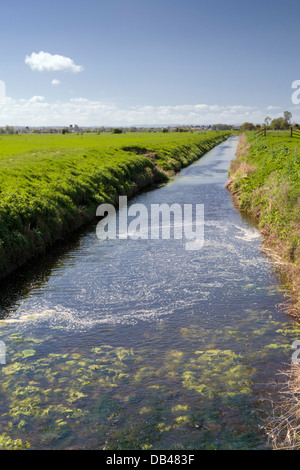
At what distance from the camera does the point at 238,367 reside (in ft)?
30.8

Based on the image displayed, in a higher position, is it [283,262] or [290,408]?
[283,262]

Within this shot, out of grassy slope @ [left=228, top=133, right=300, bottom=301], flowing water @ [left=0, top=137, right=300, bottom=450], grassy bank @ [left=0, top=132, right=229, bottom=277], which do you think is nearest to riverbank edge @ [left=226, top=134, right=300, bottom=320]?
grassy slope @ [left=228, top=133, right=300, bottom=301]

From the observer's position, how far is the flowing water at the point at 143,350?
7.56 metres

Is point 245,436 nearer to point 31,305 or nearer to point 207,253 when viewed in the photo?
point 31,305

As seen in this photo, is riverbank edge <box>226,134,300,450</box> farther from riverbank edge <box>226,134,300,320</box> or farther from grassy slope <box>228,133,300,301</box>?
grassy slope <box>228,133,300,301</box>

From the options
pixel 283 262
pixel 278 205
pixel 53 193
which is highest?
pixel 53 193

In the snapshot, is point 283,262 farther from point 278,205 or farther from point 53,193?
point 53,193

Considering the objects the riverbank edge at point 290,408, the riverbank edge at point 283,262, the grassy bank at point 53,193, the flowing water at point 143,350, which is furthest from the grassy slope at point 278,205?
the grassy bank at point 53,193

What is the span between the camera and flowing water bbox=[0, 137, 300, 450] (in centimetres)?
756

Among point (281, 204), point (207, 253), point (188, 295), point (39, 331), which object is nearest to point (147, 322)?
point (188, 295)

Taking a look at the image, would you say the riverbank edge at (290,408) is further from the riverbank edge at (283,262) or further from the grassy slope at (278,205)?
the grassy slope at (278,205)

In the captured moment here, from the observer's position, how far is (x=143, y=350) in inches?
404

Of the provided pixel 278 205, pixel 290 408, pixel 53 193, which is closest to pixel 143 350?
pixel 290 408

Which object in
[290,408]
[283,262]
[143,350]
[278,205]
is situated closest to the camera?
[290,408]
